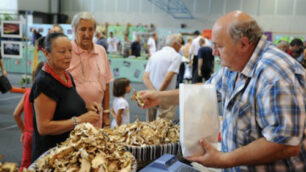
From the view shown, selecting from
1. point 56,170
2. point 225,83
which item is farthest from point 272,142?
point 56,170

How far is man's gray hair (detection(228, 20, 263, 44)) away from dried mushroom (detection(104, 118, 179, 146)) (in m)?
0.70

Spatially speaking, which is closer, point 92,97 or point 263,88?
point 263,88

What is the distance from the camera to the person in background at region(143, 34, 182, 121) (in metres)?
3.70

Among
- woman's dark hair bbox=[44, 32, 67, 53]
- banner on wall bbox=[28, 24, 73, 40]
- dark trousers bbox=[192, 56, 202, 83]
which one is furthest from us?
dark trousers bbox=[192, 56, 202, 83]

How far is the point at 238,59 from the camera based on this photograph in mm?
1236

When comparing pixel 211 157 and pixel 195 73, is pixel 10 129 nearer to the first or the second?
pixel 211 157

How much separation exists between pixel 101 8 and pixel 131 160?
59.8 feet

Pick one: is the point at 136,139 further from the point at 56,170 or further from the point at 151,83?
the point at 151,83

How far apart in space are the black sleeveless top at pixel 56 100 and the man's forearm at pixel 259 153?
98 centimetres

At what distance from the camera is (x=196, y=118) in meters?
1.20

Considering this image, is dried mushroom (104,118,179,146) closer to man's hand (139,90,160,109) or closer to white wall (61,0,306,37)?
man's hand (139,90,160,109)

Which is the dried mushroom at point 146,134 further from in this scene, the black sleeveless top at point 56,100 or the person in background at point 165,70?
the person in background at point 165,70

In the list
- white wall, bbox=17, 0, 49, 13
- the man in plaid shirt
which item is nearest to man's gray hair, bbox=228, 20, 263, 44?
the man in plaid shirt

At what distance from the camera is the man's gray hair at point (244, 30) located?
1156mm
